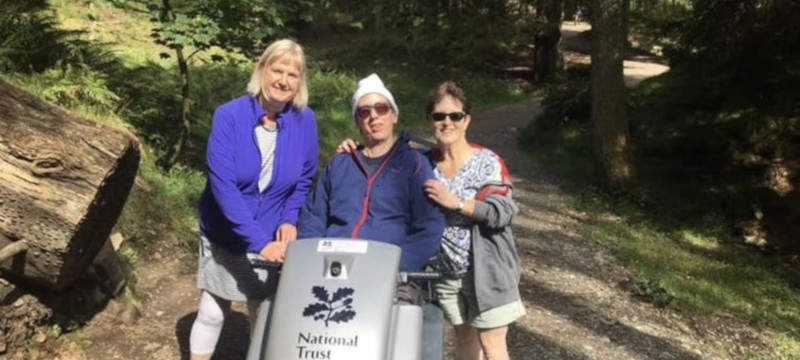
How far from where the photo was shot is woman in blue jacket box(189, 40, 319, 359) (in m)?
3.07

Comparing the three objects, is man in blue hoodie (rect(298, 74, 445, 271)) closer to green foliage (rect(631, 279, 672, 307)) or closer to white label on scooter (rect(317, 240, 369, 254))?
white label on scooter (rect(317, 240, 369, 254))

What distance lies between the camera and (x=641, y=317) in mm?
6035

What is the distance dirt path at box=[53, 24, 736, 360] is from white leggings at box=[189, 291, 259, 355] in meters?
0.91

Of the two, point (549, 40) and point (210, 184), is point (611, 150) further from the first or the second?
point (549, 40)

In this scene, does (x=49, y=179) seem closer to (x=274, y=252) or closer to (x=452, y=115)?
(x=274, y=252)

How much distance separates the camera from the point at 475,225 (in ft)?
9.96

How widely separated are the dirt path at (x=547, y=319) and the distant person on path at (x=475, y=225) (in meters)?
1.78

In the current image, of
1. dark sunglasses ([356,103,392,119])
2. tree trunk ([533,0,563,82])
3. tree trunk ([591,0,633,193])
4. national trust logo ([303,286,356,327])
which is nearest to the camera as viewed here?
national trust logo ([303,286,356,327])

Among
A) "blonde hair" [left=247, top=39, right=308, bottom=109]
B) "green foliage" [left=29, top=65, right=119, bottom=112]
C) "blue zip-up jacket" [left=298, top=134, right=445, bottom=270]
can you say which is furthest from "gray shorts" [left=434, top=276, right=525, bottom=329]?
"green foliage" [left=29, top=65, right=119, bottom=112]

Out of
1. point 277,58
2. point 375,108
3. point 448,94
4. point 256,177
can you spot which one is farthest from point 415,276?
point 277,58

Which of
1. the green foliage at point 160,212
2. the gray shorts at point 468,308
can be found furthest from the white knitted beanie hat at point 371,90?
the green foliage at point 160,212

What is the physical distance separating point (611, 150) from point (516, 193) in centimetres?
159

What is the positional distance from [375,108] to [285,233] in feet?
2.53

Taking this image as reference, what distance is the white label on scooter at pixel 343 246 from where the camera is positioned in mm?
2494
